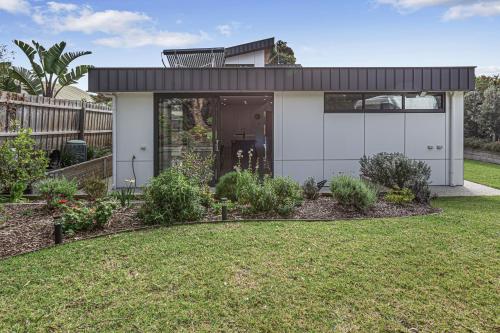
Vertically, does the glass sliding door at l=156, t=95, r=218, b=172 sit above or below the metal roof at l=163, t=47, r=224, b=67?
below

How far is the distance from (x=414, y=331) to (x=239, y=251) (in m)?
2.19

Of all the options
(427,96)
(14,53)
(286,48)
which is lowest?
(427,96)

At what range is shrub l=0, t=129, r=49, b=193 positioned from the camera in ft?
23.6

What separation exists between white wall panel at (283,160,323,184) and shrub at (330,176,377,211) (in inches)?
134

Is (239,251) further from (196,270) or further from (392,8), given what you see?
(392,8)

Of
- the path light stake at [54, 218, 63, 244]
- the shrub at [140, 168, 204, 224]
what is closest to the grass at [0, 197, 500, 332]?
the path light stake at [54, 218, 63, 244]

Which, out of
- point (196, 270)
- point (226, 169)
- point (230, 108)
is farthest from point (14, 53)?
point (196, 270)

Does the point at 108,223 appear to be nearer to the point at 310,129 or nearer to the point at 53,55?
the point at 310,129

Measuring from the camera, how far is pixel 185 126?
10.5 m

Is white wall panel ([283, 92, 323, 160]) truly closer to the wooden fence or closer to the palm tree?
the wooden fence

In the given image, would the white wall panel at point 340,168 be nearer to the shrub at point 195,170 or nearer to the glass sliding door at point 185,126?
the glass sliding door at point 185,126

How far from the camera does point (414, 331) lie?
3.27m

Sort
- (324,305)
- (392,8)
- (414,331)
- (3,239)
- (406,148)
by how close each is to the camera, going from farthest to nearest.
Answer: (392,8) < (406,148) < (3,239) < (324,305) < (414,331)

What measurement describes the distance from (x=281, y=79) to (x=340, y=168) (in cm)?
270
